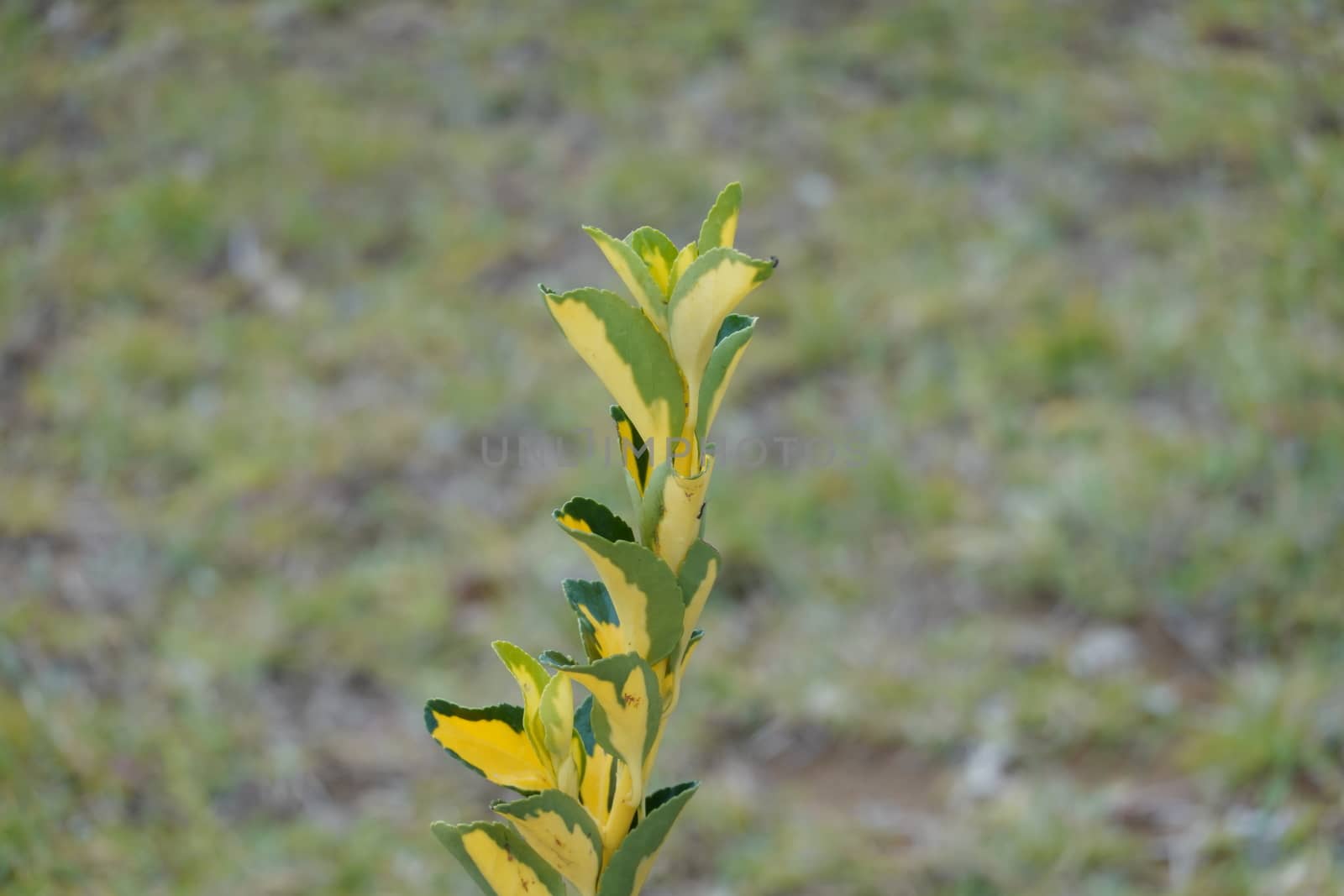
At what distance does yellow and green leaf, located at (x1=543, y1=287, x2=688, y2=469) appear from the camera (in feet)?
1.49

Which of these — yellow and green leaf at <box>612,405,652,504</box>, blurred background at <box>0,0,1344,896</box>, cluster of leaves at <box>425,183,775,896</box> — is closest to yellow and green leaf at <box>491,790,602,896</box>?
cluster of leaves at <box>425,183,775,896</box>

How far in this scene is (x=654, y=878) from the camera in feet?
5.04

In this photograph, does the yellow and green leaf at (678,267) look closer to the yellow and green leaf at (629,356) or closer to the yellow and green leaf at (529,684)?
the yellow and green leaf at (629,356)

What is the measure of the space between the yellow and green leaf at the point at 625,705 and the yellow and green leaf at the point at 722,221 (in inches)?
6.4

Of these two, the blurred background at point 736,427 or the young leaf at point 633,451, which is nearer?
the young leaf at point 633,451

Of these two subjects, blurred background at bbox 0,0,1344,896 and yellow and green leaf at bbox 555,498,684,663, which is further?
blurred background at bbox 0,0,1344,896

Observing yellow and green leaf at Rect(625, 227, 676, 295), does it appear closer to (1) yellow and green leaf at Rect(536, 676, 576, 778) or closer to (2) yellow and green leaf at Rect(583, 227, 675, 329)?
(2) yellow and green leaf at Rect(583, 227, 675, 329)

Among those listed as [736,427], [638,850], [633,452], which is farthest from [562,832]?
[736,427]

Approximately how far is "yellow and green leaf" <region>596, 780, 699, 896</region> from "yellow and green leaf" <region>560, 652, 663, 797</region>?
2cm

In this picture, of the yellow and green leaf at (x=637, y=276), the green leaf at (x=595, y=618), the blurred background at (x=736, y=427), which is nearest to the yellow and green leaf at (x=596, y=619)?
the green leaf at (x=595, y=618)

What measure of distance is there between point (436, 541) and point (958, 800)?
97cm

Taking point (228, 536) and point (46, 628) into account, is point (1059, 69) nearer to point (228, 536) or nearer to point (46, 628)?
point (228, 536)

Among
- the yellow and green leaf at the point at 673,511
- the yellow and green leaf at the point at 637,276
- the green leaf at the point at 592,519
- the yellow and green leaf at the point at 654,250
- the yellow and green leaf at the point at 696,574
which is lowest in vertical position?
the yellow and green leaf at the point at 696,574

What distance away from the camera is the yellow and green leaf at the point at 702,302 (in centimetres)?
44
